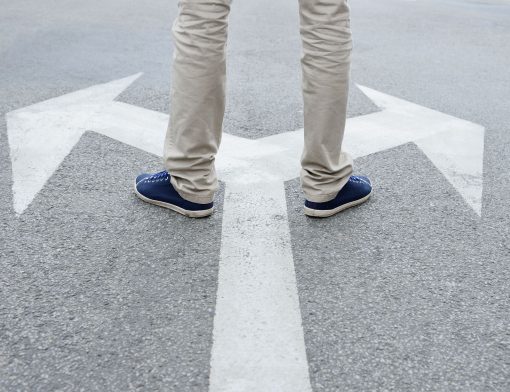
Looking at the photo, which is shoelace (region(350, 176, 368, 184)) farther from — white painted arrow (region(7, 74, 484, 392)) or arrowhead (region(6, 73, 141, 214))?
arrowhead (region(6, 73, 141, 214))

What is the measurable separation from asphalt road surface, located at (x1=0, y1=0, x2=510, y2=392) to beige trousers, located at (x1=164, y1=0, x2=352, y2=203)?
0.54 feet

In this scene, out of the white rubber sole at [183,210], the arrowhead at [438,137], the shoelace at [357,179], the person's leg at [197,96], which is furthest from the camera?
the arrowhead at [438,137]

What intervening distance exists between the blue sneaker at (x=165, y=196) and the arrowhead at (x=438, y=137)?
1.10 metres

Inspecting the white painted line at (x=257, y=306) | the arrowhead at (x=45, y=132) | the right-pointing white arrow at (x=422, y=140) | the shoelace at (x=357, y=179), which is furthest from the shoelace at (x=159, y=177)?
the shoelace at (x=357, y=179)

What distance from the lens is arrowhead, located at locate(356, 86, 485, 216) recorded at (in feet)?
10.7

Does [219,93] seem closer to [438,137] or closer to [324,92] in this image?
[324,92]

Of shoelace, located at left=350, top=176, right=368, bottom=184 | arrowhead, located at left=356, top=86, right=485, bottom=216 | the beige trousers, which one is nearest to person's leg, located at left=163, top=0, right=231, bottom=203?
the beige trousers

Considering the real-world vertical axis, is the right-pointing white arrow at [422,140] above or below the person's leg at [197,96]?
below

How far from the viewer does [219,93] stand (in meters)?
2.60

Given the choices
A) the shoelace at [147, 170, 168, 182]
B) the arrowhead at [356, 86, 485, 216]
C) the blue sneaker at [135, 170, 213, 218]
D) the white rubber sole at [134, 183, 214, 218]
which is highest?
the shoelace at [147, 170, 168, 182]

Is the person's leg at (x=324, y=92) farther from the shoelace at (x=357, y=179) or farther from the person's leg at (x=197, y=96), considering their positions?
the person's leg at (x=197, y=96)

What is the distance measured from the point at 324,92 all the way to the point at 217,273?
0.77m

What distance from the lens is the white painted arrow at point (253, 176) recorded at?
6.22 feet

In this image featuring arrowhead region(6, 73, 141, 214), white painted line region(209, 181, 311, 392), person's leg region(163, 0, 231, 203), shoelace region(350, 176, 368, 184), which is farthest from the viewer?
arrowhead region(6, 73, 141, 214)
